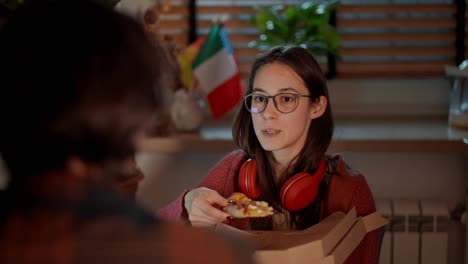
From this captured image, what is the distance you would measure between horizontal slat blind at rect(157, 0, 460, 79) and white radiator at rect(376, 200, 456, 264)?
593 millimetres

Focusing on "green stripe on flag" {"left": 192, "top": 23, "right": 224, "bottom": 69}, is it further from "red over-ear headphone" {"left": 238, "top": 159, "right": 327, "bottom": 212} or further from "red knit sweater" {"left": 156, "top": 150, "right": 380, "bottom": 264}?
"red over-ear headphone" {"left": 238, "top": 159, "right": 327, "bottom": 212}

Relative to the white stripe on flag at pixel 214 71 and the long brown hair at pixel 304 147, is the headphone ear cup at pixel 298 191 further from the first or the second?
the white stripe on flag at pixel 214 71

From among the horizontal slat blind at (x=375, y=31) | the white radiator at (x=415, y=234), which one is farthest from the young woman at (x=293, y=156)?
the horizontal slat blind at (x=375, y=31)

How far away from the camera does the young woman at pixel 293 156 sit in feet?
5.30

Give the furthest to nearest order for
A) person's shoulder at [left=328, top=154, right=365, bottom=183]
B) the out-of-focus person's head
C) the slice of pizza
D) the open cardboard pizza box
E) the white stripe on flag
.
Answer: the white stripe on flag, person's shoulder at [left=328, top=154, right=365, bottom=183], the slice of pizza, the open cardboard pizza box, the out-of-focus person's head

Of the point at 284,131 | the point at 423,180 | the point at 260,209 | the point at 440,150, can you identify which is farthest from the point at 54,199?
the point at 423,180

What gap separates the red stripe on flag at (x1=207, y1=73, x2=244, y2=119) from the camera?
8.42 feet

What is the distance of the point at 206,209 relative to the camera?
1.50m

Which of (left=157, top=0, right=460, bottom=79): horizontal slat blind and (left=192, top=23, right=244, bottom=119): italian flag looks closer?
(left=192, top=23, right=244, bottom=119): italian flag

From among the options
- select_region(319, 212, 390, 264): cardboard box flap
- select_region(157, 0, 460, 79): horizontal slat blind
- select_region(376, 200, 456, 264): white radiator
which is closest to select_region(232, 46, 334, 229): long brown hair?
select_region(319, 212, 390, 264): cardboard box flap

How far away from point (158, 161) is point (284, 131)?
0.99 m

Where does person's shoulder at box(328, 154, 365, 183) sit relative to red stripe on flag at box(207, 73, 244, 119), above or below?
below

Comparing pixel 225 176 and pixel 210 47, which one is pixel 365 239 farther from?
pixel 210 47

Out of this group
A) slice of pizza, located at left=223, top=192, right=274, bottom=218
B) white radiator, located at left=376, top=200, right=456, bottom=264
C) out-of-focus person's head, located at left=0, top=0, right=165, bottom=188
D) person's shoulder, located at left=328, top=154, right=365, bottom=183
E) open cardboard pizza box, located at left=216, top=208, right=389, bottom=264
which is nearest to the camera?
out-of-focus person's head, located at left=0, top=0, right=165, bottom=188
